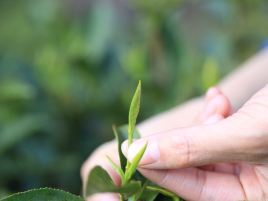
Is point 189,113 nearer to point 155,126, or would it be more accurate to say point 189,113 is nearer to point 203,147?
point 155,126

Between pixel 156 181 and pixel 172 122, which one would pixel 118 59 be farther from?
pixel 156 181

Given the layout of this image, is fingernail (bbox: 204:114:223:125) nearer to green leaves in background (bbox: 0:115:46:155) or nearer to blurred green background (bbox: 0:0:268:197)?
blurred green background (bbox: 0:0:268:197)

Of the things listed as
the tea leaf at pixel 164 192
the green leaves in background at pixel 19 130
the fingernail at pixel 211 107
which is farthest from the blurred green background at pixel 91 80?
the tea leaf at pixel 164 192

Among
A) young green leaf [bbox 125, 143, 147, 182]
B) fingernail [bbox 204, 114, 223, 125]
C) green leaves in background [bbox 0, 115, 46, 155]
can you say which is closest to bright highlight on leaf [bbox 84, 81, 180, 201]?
young green leaf [bbox 125, 143, 147, 182]

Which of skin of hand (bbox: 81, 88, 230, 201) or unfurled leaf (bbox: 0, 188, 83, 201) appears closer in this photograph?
unfurled leaf (bbox: 0, 188, 83, 201)

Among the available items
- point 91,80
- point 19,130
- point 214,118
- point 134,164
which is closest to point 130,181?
point 134,164

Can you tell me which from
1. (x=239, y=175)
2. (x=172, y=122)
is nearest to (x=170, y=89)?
Answer: (x=172, y=122)
